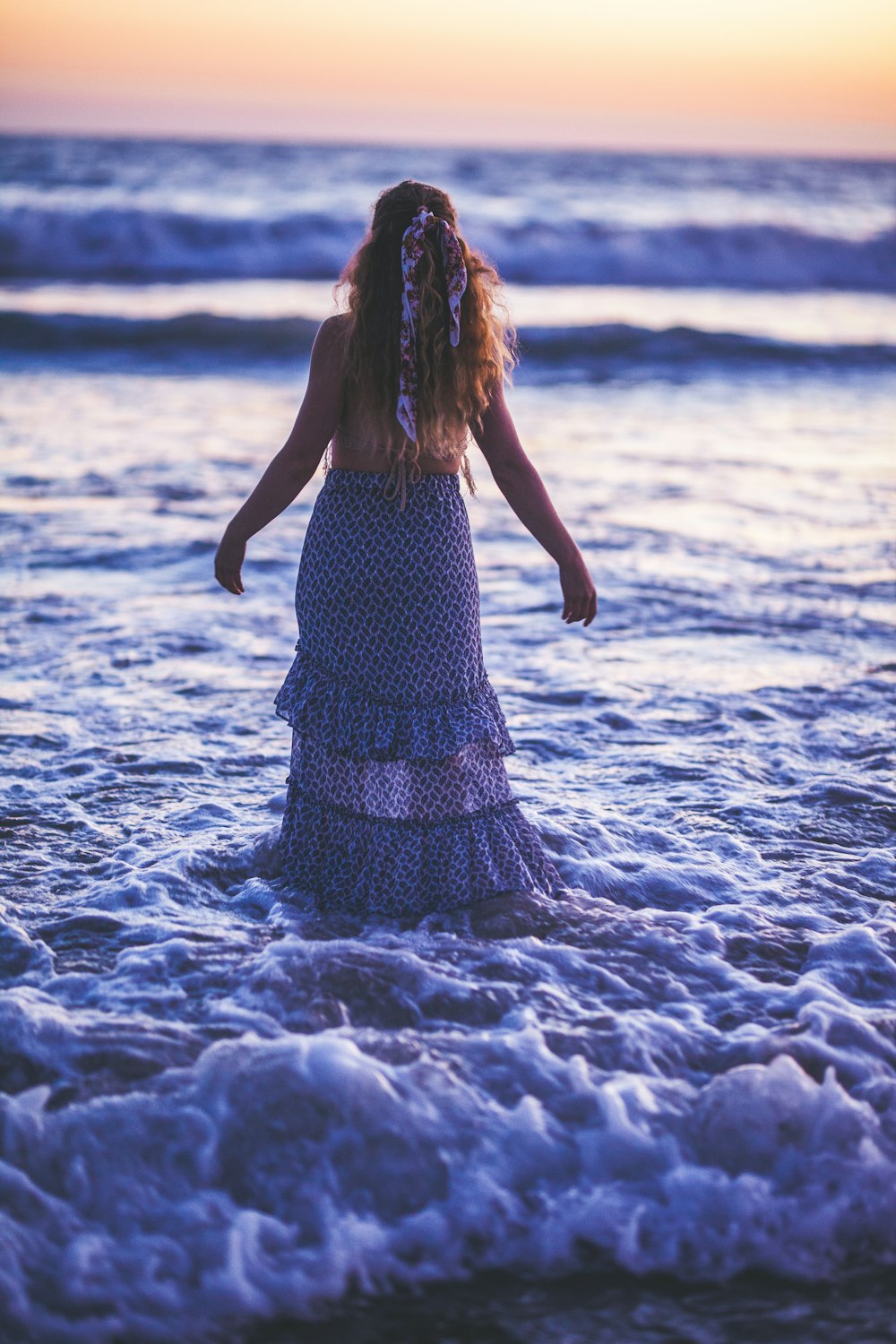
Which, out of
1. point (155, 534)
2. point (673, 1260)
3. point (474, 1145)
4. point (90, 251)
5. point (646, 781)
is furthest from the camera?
point (90, 251)

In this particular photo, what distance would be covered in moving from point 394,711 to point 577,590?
0.59 m

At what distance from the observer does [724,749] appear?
4.68 meters

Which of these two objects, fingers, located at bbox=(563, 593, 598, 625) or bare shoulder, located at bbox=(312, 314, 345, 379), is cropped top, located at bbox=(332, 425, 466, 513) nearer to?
bare shoulder, located at bbox=(312, 314, 345, 379)

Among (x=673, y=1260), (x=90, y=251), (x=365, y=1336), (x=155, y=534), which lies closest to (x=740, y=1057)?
(x=673, y=1260)

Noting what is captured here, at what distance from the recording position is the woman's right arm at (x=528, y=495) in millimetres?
3098

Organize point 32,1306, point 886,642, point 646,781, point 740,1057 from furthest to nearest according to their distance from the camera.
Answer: point 886,642 < point 646,781 < point 740,1057 < point 32,1306

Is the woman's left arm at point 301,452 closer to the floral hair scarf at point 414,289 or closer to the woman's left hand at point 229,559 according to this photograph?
the woman's left hand at point 229,559

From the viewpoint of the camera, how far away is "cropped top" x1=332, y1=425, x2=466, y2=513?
3035 millimetres

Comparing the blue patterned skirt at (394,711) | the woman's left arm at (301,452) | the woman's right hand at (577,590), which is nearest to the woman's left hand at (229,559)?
the woman's left arm at (301,452)

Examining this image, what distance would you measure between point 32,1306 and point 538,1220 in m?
0.93

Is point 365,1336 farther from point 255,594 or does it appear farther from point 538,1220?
point 255,594

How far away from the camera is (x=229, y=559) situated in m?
3.15

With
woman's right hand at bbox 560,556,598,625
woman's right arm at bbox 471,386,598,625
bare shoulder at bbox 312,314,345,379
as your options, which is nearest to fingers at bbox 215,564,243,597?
bare shoulder at bbox 312,314,345,379

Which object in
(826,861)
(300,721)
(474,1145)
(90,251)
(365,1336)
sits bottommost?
(365,1336)
